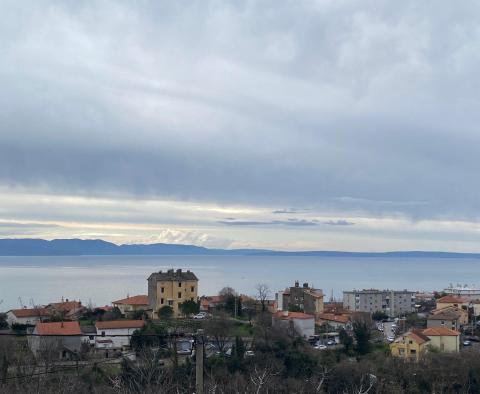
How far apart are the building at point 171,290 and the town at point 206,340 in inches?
2.1

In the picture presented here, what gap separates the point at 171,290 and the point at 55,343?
41.6 feet

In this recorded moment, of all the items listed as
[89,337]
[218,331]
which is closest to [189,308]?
[218,331]

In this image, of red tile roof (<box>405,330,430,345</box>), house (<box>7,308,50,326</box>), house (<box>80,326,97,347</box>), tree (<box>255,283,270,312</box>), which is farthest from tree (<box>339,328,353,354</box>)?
house (<box>7,308,50,326</box>)

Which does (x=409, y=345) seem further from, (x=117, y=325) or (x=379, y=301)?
(x=379, y=301)

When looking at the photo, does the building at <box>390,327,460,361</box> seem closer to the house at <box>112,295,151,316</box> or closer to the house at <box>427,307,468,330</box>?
the house at <box>427,307,468,330</box>

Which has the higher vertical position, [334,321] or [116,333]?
[116,333]

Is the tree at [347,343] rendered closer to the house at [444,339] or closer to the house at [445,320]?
the house at [444,339]

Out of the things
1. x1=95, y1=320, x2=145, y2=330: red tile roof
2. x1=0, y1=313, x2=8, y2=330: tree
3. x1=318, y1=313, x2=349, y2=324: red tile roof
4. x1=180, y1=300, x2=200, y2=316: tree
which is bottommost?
x1=318, y1=313, x2=349, y2=324: red tile roof

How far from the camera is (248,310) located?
35.0 meters

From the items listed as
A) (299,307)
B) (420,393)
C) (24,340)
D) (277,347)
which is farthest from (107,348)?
(299,307)

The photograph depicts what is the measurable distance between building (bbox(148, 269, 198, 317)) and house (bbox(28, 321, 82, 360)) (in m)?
9.03

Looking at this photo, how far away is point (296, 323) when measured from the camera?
3142 centimetres

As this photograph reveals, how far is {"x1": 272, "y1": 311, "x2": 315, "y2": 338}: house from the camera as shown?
30250 mm

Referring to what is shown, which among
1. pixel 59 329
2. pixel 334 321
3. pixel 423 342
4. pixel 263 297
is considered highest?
pixel 59 329
